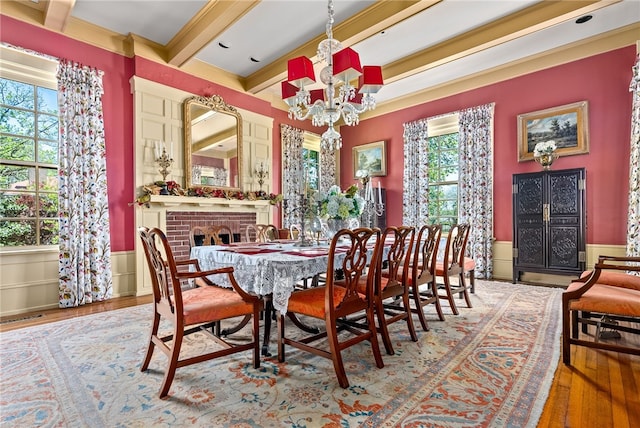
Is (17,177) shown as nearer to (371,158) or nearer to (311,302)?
(311,302)

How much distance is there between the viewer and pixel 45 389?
5.90 feet

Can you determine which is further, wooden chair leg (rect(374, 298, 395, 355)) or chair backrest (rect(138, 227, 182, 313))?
wooden chair leg (rect(374, 298, 395, 355))

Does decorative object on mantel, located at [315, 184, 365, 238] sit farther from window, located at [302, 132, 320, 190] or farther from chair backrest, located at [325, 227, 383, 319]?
window, located at [302, 132, 320, 190]

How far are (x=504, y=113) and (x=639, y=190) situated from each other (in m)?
1.99

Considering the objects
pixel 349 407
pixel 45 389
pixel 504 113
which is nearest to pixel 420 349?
pixel 349 407

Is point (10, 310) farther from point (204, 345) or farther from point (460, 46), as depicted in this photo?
point (460, 46)

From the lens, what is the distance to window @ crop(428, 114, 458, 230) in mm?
5645

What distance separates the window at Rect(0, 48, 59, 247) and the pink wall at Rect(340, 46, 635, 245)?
5.85 meters

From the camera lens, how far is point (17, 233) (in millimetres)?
3500

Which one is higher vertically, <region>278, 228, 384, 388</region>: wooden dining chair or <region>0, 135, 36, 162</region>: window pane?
<region>0, 135, 36, 162</region>: window pane

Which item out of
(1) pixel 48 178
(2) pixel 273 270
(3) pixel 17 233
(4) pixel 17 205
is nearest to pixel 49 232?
(3) pixel 17 233

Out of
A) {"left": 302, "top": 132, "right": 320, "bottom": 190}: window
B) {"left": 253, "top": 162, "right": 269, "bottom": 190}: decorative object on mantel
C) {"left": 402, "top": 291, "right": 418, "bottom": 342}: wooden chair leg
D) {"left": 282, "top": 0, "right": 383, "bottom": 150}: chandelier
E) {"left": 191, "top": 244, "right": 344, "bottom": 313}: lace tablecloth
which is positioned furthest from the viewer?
{"left": 302, "top": 132, "right": 320, "bottom": 190}: window

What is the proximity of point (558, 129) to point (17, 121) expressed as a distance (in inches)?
270

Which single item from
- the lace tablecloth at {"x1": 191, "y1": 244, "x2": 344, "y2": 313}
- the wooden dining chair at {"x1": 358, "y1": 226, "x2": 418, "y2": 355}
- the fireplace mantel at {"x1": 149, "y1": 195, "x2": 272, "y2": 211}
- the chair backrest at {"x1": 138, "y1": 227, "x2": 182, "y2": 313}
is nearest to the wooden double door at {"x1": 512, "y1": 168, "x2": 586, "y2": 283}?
the wooden dining chair at {"x1": 358, "y1": 226, "x2": 418, "y2": 355}
